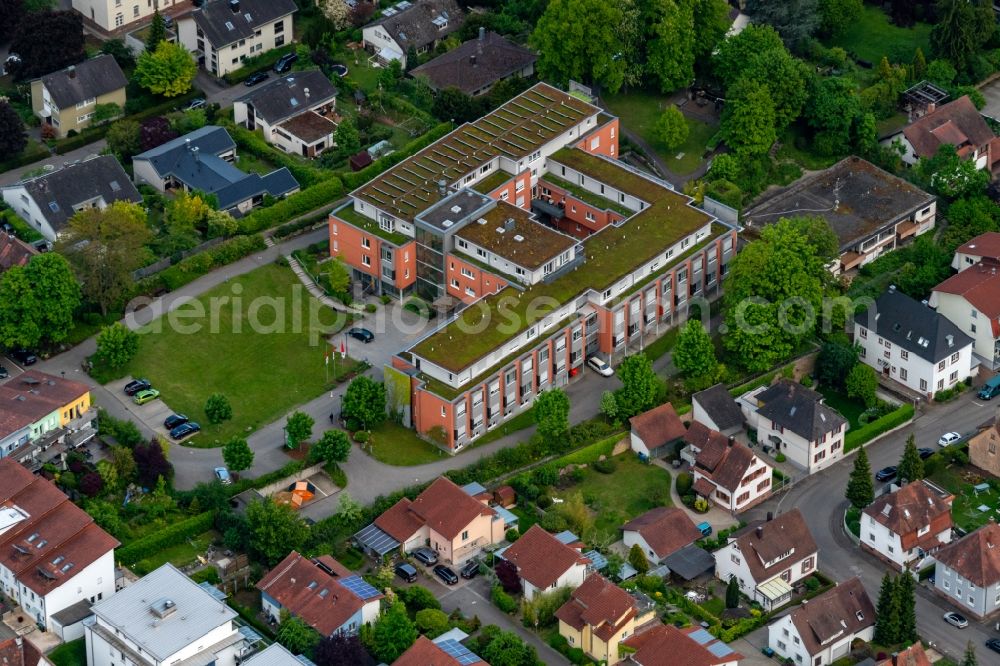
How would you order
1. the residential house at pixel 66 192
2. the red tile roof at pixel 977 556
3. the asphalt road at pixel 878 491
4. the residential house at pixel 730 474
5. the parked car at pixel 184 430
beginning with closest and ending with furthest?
the asphalt road at pixel 878 491
the red tile roof at pixel 977 556
the residential house at pixel 730 474
the parked car at pixel 184 430
the residential house at pixel 66 192

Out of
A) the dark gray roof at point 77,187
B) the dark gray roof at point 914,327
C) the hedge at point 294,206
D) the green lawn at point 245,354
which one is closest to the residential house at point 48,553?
the green lawn at point 245,354

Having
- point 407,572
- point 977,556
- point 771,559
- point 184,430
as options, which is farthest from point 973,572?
point 184,430

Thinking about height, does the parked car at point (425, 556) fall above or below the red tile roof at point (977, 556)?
below

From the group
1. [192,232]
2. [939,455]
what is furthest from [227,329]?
[939,455]

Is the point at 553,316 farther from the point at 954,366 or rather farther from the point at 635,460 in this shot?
the point at 954,366

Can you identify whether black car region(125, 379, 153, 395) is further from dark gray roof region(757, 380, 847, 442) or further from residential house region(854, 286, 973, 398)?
residential house region(854, 286, 973, 398)

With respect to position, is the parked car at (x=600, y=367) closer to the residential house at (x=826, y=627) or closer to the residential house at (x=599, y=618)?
the residential house at (x=599, y=618)

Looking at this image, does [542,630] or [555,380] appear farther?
[555,380]
